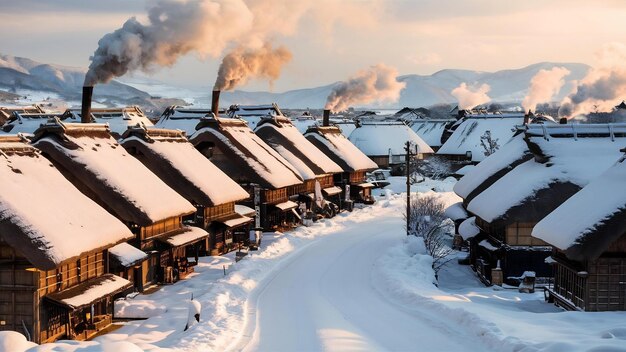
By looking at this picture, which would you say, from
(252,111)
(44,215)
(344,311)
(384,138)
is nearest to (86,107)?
(44,215)

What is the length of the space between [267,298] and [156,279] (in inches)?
257

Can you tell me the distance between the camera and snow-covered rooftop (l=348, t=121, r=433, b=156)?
8356 cm

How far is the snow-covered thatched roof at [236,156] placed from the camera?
4400 centimetres

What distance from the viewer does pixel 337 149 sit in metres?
63.2

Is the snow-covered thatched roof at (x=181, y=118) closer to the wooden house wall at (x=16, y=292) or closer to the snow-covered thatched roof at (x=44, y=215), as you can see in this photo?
the snow-covered thatched roof at (x=44, y=215)

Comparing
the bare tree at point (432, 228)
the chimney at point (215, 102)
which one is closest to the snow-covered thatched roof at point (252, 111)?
the chimney at point (215, 102)

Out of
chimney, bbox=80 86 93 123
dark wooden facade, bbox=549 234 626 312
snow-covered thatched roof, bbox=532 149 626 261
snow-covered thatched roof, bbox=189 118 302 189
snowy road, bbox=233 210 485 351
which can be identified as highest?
chimney, bbox=80 86 93 123

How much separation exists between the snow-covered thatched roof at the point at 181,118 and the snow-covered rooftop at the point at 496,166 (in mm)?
24665

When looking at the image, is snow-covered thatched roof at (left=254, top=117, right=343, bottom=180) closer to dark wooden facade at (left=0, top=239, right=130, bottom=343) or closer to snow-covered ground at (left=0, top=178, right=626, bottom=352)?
snow-covered ground at (left=0, top=178, right=626, bottom=352)

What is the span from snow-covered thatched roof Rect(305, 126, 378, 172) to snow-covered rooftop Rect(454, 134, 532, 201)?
19.1 meters

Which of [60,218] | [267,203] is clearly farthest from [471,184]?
[60,218]

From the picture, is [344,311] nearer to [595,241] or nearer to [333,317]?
[333,317]

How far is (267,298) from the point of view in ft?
87.3

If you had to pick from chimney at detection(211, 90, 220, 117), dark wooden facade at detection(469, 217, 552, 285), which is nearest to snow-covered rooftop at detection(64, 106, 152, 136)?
chimney at detection(211, 90, 220, 117)
